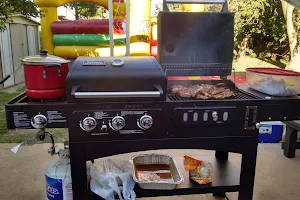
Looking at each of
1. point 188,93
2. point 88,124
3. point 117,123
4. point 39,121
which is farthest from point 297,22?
point 39,121

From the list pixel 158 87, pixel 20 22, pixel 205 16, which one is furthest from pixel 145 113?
pixel 20 22

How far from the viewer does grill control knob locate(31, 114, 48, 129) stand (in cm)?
151

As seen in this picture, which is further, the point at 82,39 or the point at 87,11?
the point at 87,11

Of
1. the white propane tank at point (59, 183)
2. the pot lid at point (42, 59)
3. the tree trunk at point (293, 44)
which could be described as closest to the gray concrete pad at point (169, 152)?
the white propane tank at point (59, 183)

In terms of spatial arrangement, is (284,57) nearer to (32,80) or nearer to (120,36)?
(120,36)

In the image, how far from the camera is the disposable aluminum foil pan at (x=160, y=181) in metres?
1.79

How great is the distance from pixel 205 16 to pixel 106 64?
81 centimetres

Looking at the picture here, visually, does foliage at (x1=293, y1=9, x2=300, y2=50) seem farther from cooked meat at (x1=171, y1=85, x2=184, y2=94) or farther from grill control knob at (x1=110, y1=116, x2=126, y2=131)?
grill control knob at (x1=110, y1=116, x2=126, y2=131)

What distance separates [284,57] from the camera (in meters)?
12.4

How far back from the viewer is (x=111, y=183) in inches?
68.9

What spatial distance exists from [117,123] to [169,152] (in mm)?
1903

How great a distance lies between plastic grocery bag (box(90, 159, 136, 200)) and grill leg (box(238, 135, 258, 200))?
727 millimetres

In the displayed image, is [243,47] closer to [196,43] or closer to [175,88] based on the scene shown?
[196,43]

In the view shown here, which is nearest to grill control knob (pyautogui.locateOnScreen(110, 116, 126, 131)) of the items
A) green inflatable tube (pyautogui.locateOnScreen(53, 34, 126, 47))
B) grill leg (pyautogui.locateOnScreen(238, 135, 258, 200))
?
grill leg (pyautogui.locateOnScreen(238, 135, 258, 200))
